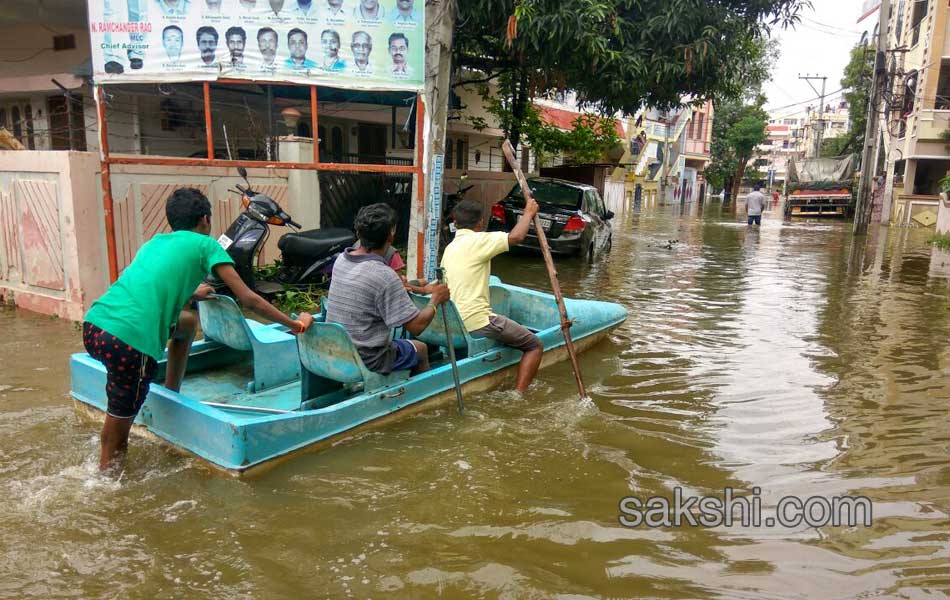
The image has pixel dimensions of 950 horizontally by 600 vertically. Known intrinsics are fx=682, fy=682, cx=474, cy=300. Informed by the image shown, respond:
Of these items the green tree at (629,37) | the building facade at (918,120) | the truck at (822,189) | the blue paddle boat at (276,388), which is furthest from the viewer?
the truck at (822,189)

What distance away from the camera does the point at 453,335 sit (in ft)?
17.0

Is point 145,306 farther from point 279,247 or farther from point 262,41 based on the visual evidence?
point 262,41

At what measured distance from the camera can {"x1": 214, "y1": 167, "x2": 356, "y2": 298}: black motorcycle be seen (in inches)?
268

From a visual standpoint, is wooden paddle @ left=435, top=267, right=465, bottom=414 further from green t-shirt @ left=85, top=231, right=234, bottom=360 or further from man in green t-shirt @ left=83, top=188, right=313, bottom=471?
green t-shirt @ left=85, top=231, right=234, bottom=360

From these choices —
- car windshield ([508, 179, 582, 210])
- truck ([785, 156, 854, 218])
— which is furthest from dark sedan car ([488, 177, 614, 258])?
truck ([785, 156, 854, 218])

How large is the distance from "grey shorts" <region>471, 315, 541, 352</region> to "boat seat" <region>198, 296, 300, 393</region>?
1386 mm

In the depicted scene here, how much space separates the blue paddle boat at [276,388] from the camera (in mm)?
3658

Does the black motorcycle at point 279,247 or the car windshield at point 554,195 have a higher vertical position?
the car windshield at point 554,195

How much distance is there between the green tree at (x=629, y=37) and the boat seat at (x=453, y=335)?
5.23 meters

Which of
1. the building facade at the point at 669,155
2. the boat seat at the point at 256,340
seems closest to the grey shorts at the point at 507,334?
the boat seat at the point at 256,340

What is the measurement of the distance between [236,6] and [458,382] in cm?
486

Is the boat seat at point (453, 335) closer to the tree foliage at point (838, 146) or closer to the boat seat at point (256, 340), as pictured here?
the boat seat at point (256, 340)

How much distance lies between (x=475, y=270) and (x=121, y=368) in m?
2.57

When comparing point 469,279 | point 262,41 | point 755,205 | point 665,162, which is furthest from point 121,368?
point 665,162
